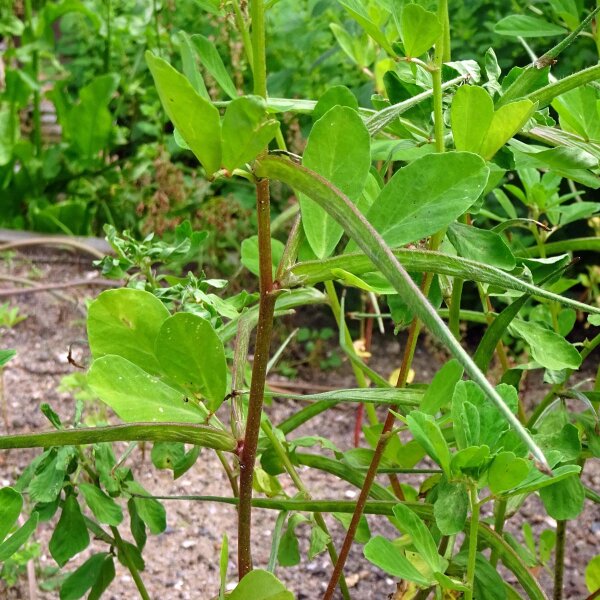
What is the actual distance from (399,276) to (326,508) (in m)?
0.33

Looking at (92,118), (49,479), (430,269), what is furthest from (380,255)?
(92,118)

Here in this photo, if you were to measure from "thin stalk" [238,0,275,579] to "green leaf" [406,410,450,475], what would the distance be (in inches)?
3.3

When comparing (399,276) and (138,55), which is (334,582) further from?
(138,55)

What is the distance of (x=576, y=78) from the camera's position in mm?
496

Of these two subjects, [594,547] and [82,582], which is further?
[594,547]

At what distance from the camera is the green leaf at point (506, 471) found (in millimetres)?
466

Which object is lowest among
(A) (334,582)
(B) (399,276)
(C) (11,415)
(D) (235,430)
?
(C) (11,415)

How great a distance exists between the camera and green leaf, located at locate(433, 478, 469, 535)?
513mm

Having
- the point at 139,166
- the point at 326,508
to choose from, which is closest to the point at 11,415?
the point at 326,508

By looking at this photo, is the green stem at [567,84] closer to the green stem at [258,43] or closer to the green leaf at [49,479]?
the green stem at [258,43]

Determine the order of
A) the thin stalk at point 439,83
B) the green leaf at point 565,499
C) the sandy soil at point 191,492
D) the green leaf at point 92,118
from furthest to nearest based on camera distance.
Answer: the green leaf at point 92,118, the sandy soil at point 191,492, the green leaf at point 565,499, the thin stalk at point 439,83

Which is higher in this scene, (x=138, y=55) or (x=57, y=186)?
(x=138, y=55)

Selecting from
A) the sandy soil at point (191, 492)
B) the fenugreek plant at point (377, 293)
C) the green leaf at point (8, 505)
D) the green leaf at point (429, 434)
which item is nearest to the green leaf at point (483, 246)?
the fenugreek plant at point (377, 293)

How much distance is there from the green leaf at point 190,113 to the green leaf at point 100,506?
16.1 inches
